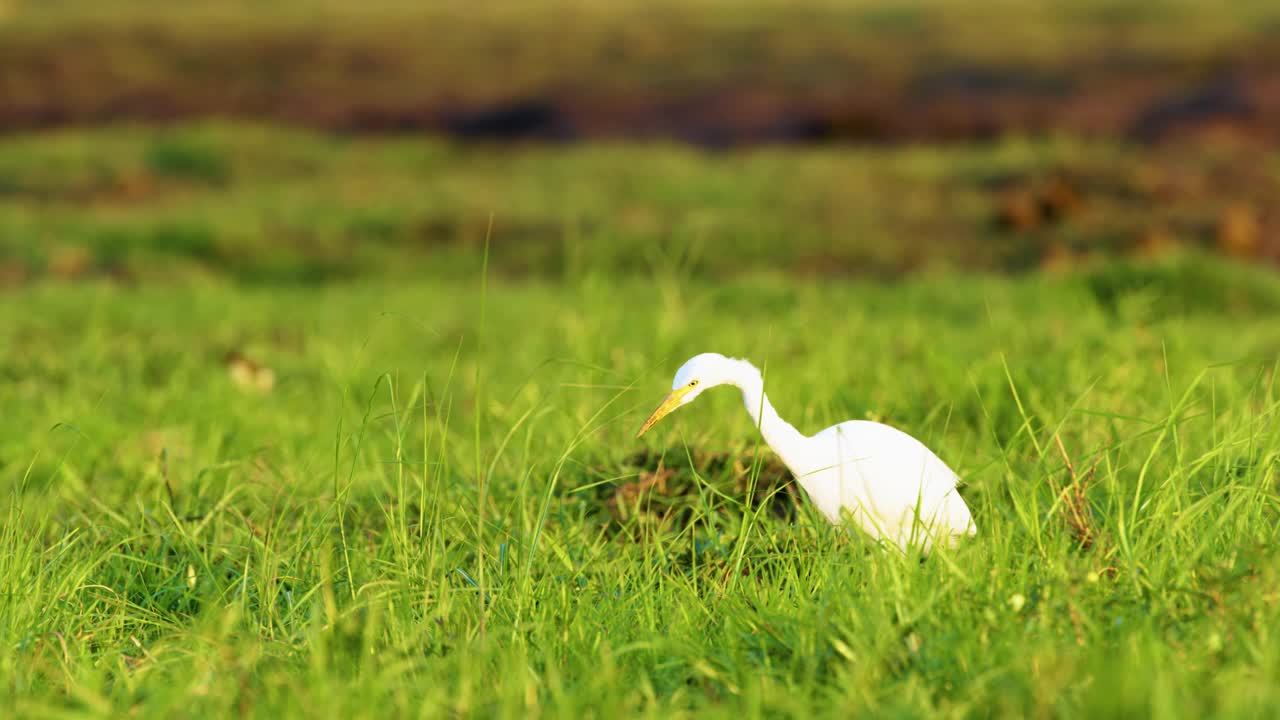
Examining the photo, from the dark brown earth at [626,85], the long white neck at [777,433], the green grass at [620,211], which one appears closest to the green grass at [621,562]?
the long white neck at [777,433]

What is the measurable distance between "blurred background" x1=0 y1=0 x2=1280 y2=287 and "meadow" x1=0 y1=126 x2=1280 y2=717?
2.72m

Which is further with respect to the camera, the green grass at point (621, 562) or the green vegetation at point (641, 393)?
the green vegetation at point (641, 393)

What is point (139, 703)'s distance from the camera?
2514 mm

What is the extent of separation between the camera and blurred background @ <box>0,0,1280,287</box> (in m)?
13.9

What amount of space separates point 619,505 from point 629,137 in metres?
18.7

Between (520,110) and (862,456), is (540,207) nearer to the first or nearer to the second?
(520,110)

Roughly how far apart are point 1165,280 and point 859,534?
643cm

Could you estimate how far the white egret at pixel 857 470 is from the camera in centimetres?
304

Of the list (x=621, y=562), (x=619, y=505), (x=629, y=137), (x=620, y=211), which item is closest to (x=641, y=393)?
(x=619, y=505)

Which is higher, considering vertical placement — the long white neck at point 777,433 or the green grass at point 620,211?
the long white neck at point 777,433

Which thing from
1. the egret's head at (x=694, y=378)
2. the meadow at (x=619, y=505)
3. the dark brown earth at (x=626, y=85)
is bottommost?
the dark brown earth at (x=626, y=85)

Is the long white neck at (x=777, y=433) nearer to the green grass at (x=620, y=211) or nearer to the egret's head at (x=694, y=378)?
the egret's head at (x=694, y=378)

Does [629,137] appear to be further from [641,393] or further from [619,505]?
[619,505]

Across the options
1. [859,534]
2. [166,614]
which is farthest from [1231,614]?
[166,614]
